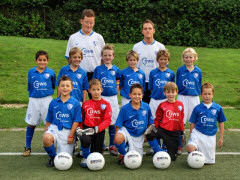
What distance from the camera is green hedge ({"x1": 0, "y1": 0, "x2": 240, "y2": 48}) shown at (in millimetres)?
18953

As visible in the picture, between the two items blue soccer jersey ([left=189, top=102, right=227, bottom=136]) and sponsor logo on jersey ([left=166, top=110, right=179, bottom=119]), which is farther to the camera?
sponsor logo on jersey ([left=166, top=110, right=179, bottom=119])

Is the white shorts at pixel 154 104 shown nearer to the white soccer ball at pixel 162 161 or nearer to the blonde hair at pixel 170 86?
the blonde hair at pixel 170 86

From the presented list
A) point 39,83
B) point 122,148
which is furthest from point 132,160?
point 39,83

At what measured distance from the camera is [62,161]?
493 centimetres

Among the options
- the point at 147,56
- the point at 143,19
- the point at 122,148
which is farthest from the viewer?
the point at 143,19

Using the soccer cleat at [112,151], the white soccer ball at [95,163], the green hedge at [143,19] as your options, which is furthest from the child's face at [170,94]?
the green hedge at [143,19]

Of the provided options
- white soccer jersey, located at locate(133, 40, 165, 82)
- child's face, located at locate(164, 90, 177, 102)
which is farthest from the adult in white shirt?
child's face, located at locate(164, 90, 177, 102)

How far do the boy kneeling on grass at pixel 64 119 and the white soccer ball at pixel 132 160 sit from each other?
0.85m

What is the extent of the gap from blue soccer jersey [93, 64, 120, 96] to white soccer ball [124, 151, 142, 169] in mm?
1290

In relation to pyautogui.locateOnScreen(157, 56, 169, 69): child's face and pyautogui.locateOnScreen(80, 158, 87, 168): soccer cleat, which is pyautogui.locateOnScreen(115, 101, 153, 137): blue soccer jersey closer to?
pyautogui.locateOnScreen(80, 158, 87, 168): soccer cleat

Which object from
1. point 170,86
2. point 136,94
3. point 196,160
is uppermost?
point 170,86

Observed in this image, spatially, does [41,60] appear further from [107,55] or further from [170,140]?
[170,140]

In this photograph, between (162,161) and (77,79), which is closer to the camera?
(162,161)

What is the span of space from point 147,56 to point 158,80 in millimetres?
550
